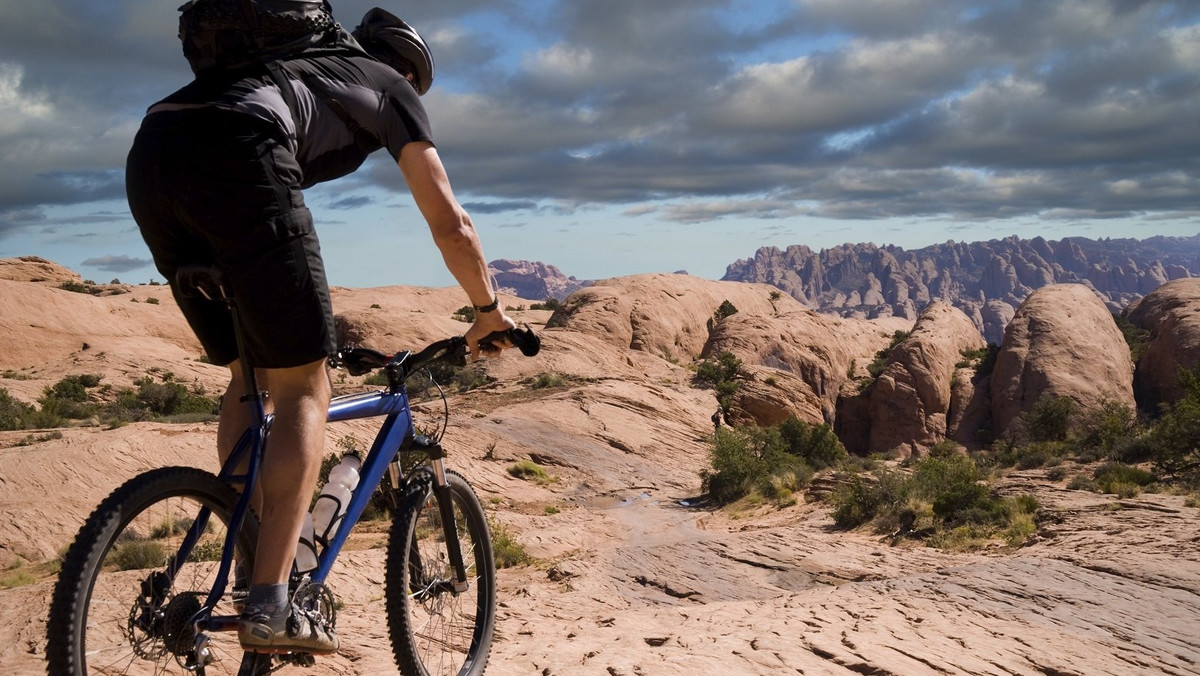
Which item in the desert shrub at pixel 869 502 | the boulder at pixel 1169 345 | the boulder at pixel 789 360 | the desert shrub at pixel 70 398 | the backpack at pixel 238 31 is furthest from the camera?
the boulder at pixel 1169 345

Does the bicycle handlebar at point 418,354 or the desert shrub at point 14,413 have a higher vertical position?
the bicycle handlebar at point 418,354

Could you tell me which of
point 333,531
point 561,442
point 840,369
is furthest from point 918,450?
point 333,531

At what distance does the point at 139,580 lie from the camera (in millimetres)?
2783

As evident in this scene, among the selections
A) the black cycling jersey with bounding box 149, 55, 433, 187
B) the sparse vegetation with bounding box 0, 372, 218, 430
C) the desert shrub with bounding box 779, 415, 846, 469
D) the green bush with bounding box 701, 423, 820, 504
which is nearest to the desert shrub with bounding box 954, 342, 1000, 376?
the desert shrub with bounding box 779, 415, 846, 469

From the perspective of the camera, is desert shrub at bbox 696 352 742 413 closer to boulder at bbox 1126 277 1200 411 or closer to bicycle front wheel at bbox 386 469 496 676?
boulder at bbox 1126 277 1200 411

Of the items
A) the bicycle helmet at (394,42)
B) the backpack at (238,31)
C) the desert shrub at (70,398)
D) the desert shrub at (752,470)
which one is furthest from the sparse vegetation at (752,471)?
the backpack at (238,31)

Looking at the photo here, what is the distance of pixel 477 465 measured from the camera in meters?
18.9

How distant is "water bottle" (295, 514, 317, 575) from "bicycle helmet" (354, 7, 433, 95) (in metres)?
1.72

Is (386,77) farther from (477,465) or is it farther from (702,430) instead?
(702,430)

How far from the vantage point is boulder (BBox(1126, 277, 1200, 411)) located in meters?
38.9

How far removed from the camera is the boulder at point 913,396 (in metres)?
39.7

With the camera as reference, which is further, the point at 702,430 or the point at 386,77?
the point at 702,430

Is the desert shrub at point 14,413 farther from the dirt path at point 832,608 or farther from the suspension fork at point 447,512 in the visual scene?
the suspension fork at point 447,512

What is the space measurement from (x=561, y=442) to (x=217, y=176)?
790 inches
